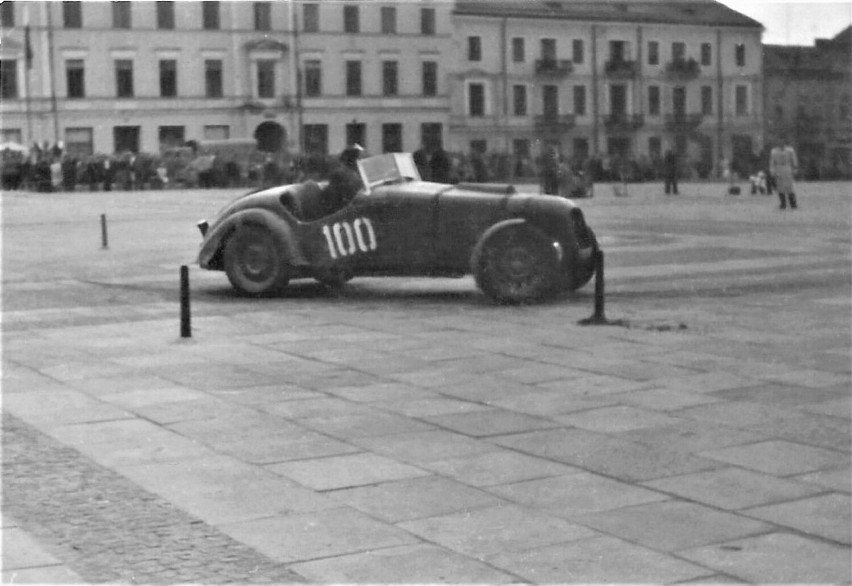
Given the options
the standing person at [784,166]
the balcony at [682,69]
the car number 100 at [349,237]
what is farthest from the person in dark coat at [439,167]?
the standing person at [784,166]

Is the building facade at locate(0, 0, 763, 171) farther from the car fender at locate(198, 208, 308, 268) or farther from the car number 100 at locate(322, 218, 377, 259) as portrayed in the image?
the car fender at locate(198, 208, 308, 268)

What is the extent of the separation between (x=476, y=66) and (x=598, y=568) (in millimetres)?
18922

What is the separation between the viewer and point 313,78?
2098 cm

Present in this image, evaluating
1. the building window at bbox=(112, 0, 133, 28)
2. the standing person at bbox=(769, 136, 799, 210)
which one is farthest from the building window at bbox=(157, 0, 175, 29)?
the standing person at bbox=(769, 136, 799, 210)

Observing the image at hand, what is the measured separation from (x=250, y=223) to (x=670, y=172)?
28.0m

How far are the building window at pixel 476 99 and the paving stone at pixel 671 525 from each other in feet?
51.3

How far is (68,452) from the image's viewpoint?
25.6ft

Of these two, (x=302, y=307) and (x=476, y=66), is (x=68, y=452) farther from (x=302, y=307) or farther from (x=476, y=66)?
(x=476, y=66)

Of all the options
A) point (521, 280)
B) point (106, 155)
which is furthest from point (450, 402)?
point (106, 155)

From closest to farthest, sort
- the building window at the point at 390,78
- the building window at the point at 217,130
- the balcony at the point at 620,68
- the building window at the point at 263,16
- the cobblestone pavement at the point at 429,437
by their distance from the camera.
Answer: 1. the cobblestone pavement at the point at 429,437
2. the balcony at the point at 620,68
3. the building window at the point at 263,16
4. the building window at the point at 390,78
5. the building window at the point at 217,130

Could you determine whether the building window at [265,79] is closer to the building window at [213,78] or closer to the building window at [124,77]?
the building window at [213,78]

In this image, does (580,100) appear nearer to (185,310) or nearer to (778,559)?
(185,310)

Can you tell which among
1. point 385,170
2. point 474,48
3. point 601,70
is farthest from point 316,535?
point 474,48

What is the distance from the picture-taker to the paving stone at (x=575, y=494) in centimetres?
648
